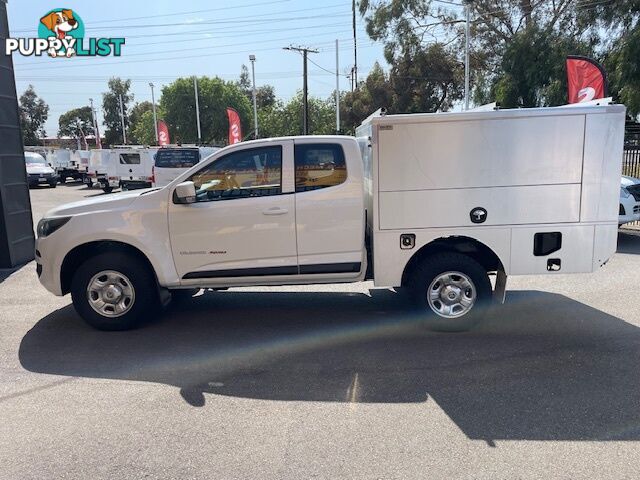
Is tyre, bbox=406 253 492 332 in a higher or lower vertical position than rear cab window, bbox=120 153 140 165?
lower

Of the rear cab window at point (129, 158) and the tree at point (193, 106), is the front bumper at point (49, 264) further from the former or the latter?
the tree at point (193, 106)

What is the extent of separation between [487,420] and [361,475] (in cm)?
112

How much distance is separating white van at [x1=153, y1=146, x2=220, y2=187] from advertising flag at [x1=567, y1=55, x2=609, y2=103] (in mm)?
11990

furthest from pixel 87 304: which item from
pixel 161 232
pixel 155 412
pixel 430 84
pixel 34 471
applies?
pixel 430 84

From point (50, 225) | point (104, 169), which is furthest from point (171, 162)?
point (50, 225)

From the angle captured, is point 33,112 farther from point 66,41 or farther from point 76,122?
point 66,41

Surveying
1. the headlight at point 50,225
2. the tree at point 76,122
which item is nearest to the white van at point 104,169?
the headlight at point 50,225

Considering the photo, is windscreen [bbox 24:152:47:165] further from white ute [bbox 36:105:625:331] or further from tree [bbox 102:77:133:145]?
tree [bbox 102:77:133:145]

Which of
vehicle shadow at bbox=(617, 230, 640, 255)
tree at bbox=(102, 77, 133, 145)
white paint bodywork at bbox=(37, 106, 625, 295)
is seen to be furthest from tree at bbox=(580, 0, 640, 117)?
tree at bbox=(102, 77, 133, 145)

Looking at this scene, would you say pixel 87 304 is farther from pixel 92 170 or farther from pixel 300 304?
pixel 92 170

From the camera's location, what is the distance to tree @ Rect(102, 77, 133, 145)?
298ft

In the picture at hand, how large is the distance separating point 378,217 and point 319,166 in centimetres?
81

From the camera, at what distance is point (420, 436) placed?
351cm

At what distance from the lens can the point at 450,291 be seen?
5371 mm
